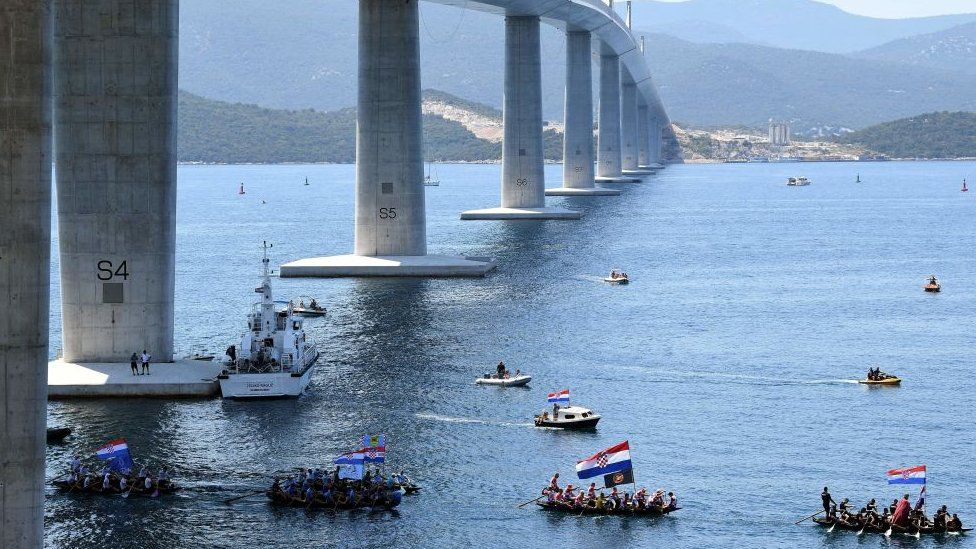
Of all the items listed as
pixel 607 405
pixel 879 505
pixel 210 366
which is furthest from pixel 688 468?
pixel 210 366

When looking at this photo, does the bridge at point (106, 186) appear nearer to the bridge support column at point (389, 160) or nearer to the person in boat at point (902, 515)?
the bridge support column at point (389, 160)

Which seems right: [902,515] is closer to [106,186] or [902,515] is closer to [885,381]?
[885,381]

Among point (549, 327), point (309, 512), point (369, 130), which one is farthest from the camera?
point (369, 130)

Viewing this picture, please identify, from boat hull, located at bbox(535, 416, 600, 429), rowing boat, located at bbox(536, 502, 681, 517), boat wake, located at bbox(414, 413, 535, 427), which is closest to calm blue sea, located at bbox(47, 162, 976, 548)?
boat wake, located at bbox(414, 413, 535, 427)

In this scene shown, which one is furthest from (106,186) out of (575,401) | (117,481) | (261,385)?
(575,401)

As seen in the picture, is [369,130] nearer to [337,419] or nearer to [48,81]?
[337,419]

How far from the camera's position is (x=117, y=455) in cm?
5647

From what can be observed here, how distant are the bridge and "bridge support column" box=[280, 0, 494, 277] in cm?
10

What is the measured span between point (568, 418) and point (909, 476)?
690 inches

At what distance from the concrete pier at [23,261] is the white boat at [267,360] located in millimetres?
32033

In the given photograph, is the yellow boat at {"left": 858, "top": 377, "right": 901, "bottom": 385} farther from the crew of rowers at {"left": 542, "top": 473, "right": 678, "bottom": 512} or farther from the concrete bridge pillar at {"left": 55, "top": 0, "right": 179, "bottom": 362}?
the concrete bridge pillar at {"left": 55, "top": 0, "right": 179, "bottom": 362}

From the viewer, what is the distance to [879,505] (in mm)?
56625

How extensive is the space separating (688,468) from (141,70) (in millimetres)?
29194

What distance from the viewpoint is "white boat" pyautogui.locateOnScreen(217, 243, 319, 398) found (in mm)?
70812
